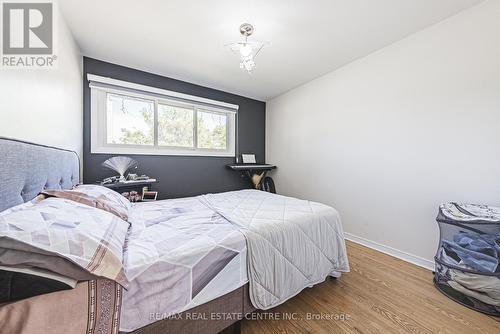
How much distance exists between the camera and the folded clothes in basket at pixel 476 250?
1.32 meters

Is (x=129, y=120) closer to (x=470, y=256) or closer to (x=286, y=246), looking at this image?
(x=286, y=246)

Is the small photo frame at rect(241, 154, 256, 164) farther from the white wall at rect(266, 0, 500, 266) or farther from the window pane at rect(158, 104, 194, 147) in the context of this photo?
the white wall at rect(266, 0, 500, 266)

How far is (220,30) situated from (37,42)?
141 centimetres

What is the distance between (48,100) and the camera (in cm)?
137

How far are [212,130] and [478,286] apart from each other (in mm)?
3508

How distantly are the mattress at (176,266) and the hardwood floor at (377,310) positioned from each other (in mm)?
510

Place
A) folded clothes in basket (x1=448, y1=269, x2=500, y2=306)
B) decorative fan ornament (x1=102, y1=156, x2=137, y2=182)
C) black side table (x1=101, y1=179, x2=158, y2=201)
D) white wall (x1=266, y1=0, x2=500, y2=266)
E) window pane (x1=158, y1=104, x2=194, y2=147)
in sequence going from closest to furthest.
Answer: folded clothes in basket (x1=448, y1=269, x2=500, y2=306) → white wall (x1=266, y1=0, x2=500, y2=266) → black side table (x1=101, y1=179, x2=158, y2=201) → decorative fan ornament (x1=102, y1=156, x2=137, y2=182) → window pane (x1=158, y1=104, x2=194, y2=147)

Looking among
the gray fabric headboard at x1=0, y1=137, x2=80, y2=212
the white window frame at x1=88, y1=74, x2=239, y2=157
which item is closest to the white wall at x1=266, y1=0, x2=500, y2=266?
the white window frame at x1=88, y1=74, x2=239, y2=157

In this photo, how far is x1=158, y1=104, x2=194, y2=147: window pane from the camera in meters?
2.95

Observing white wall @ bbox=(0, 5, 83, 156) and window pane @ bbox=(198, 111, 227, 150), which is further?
window pane @ bbox=(198, 111, 227, 150)

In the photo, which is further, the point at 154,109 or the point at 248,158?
the point at 248,158

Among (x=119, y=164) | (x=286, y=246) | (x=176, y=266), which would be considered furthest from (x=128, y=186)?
(x=286, y=246)

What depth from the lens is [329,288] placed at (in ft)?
5.27

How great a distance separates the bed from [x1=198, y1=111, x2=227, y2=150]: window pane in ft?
6.06
